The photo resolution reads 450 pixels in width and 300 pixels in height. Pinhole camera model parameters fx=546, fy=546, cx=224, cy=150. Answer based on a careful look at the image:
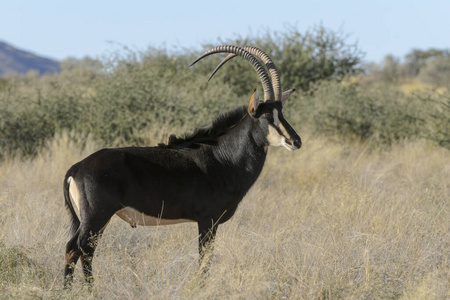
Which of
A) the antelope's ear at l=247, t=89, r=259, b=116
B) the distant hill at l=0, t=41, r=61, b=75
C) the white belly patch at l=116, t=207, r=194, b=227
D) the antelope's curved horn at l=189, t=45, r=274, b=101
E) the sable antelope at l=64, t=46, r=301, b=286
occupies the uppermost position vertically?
the antelope's curved horn at l=189, t=45, r=274, b=101

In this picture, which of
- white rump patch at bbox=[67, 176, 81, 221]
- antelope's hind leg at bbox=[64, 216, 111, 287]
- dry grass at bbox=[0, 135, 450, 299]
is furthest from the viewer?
white rump patch at bbox=[67, 176, 81, 221]

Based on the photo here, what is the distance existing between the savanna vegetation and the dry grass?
0.07 feet

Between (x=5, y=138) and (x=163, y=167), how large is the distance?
8.05m

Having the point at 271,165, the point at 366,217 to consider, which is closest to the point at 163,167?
the point at 366,217

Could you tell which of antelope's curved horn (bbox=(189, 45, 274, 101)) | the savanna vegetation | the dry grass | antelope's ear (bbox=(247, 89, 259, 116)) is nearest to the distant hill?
the savanna vegetation

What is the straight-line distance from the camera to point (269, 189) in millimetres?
8914

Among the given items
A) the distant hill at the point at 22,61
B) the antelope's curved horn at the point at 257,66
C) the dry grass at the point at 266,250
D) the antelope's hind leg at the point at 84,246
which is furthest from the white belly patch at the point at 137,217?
the distant hill at the point at 22,61

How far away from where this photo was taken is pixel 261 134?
5.27 metres

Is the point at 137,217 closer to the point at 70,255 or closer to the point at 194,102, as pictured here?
the point at 70,255

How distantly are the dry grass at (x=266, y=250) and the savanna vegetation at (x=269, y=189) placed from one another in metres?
0.02

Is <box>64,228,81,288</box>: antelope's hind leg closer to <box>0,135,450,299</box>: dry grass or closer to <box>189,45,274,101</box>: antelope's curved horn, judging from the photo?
<box>0,135,450,299</box>: dry grass

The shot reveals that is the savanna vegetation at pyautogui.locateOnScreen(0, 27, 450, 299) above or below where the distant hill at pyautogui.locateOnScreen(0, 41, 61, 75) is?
above

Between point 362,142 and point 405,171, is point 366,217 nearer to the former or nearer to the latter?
point 405,171

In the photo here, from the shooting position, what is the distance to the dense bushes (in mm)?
11812
